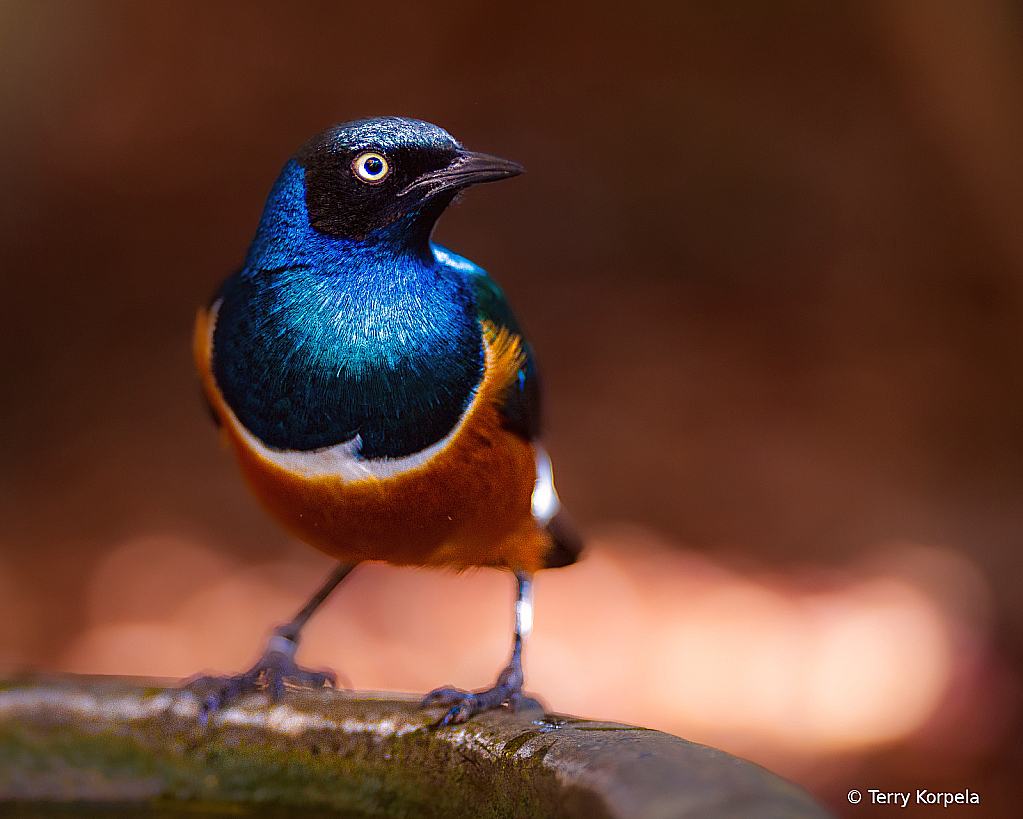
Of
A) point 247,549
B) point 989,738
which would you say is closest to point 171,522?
point 247,549

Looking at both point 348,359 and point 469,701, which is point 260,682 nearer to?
point 469,701

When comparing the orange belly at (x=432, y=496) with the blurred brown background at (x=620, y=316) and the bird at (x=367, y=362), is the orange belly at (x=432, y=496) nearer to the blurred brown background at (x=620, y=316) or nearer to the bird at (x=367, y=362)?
the bird at (x=367, y=362)

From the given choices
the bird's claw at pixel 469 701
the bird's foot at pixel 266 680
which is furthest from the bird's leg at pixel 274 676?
the bird's claw at pixel 469 701

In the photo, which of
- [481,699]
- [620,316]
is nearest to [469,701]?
[481,699]

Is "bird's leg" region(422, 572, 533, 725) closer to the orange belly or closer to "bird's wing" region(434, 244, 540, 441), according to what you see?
the orange belly

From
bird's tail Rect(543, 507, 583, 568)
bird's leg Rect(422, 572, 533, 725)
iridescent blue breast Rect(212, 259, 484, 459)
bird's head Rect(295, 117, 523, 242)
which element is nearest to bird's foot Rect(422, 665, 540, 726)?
bird's leg Rect(422, 572, 533, 725)

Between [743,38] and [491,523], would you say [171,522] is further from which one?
[743,38]
